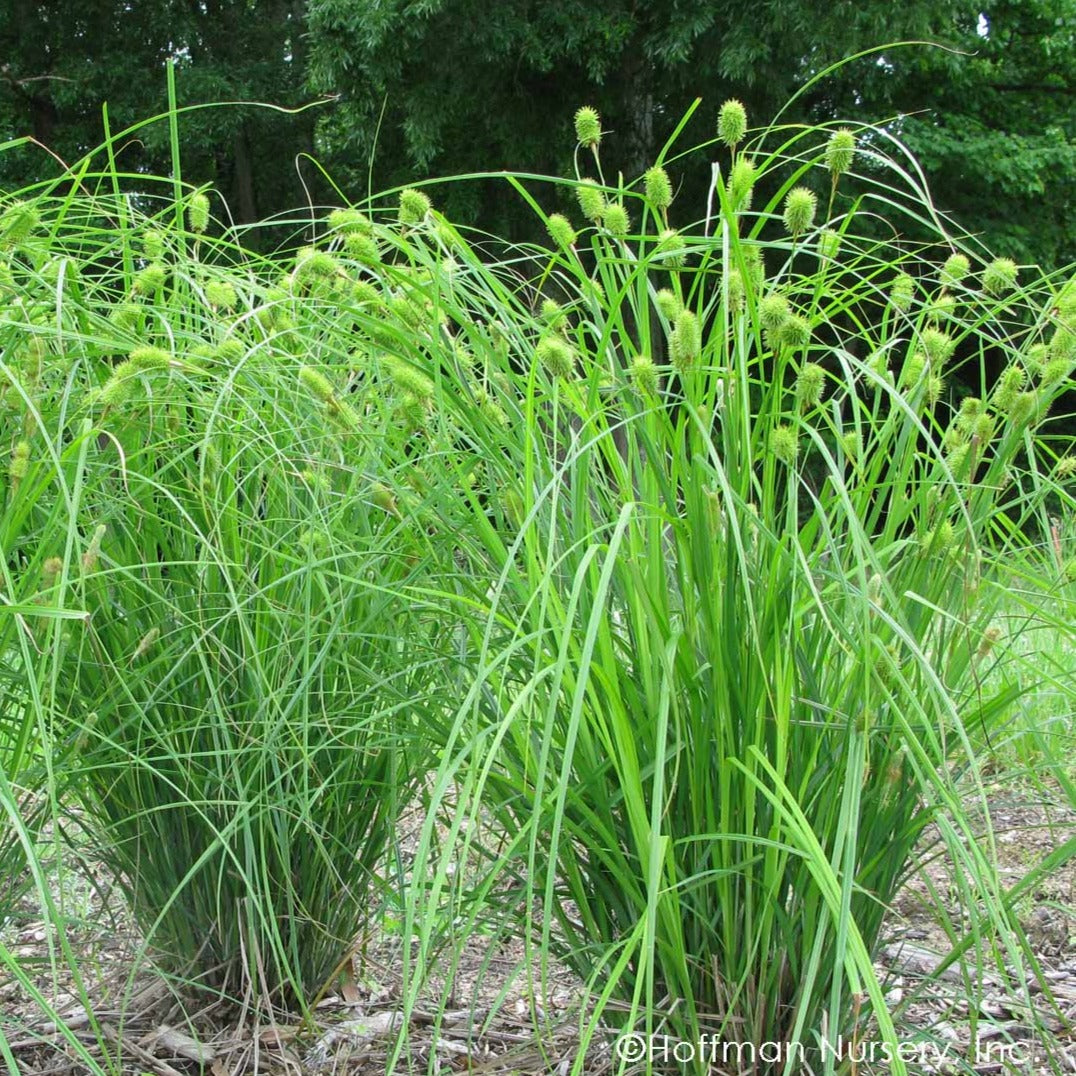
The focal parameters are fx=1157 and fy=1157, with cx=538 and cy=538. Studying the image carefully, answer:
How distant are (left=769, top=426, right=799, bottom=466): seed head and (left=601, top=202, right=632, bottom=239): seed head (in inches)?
12.4

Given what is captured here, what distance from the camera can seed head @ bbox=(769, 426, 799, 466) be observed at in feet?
4.56

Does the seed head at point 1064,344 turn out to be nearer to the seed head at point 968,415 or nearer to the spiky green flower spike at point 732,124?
the seed head at point 968,415

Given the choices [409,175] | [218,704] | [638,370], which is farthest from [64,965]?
[409,175]

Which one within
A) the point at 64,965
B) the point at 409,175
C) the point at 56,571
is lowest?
the point at 64,965

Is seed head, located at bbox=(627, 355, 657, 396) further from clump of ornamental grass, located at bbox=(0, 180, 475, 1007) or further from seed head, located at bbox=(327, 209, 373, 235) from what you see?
seed head, located at bbox=(327, 209, 373, 235)

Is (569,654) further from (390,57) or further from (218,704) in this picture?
(390,57)

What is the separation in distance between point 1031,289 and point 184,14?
16.6 m

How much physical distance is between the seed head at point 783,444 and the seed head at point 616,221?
12.4 inches

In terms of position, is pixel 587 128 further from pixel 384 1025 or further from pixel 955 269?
pixel 384 1025

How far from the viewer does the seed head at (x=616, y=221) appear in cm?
144

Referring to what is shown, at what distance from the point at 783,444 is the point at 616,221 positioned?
13.7 inches

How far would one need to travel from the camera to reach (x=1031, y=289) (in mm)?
1474

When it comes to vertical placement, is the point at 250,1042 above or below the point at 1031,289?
below

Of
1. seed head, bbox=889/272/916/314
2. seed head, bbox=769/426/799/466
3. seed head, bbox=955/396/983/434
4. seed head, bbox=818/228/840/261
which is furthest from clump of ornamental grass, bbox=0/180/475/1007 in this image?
seed head, bbox=955/396/983/434
